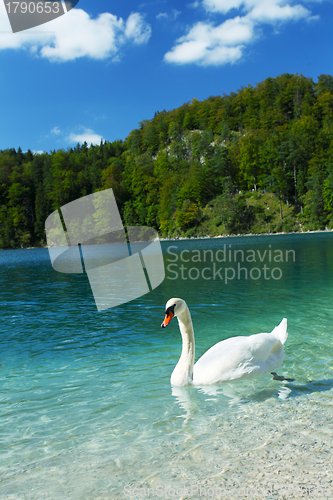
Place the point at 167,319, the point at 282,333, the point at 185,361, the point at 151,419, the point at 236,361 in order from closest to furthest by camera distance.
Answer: the point at 151,419 < the point at 167,319 < the point at 236,361 < the point at 185,361 < the point at 282,333

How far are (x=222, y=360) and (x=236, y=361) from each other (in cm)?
22

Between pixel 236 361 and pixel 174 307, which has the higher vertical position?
pixel 174 307

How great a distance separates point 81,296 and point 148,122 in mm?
182676

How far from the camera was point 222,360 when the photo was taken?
5.50m

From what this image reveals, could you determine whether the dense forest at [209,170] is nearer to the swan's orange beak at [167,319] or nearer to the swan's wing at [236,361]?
the swan's wing at [236,361]

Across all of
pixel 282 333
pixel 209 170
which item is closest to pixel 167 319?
pixel 282 333

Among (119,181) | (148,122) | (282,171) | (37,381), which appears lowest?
(37,381)

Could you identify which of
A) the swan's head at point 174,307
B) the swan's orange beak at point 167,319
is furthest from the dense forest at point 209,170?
the swan's orange beak at point 167,319

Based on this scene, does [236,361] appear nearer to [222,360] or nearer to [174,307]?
[222,360]

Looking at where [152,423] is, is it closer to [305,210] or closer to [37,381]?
[37,381]

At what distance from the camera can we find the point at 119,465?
12.1ft

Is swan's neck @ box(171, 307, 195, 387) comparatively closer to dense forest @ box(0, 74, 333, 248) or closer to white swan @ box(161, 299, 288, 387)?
white swan @ box(161, 299, 288, 387)

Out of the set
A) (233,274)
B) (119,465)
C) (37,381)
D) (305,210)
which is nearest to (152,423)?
(119,465)

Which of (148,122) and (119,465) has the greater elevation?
(148,122)
